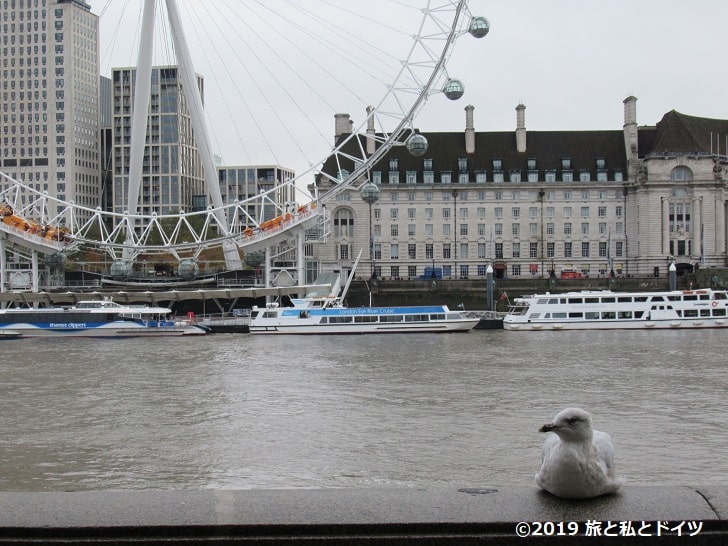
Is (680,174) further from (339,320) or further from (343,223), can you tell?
(339,320)

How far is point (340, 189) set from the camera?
69.9 meters

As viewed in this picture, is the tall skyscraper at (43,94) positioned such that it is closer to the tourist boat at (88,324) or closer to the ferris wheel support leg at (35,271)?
the ferris wheel support leg at (35,271)

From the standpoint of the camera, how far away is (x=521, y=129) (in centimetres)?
9119

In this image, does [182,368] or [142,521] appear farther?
[182,368]

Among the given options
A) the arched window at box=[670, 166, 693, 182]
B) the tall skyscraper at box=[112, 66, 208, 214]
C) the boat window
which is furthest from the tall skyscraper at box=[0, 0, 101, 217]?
the boat window

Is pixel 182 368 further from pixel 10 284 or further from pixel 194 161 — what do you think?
pixel 194 161

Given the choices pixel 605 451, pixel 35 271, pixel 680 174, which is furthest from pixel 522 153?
pixel 605 451

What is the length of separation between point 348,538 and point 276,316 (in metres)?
52.4

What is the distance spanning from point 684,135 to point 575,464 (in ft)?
286

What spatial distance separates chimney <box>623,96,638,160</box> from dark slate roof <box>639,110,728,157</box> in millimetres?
1543

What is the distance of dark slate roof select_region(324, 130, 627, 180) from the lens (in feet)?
297

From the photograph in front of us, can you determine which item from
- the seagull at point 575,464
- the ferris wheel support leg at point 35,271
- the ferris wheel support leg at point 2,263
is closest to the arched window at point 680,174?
the ferris wheel support leg at point 35,271

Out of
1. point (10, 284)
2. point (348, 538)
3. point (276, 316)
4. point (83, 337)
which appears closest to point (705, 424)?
point (348, 538)

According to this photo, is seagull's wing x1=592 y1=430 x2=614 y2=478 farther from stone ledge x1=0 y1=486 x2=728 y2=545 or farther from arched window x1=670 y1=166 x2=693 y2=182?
arched window x1=670 y1=166 x2=693 y2=182
